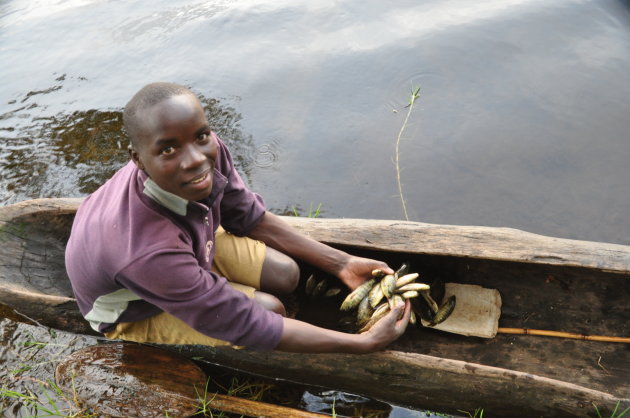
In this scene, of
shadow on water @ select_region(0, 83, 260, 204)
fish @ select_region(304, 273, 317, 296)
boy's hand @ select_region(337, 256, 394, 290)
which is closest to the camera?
boy's hand @ select_region(337, 256, 394, 290)

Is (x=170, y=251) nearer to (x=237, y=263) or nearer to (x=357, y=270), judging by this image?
(x=237, y=263)

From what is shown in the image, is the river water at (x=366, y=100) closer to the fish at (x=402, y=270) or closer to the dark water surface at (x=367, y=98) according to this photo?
Answer: the dark water surface at (x=367, y=98)

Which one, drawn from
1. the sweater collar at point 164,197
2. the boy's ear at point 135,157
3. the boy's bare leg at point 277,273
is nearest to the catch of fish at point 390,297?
the boy's bare leg at point 277,273

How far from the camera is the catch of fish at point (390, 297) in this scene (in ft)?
9.62

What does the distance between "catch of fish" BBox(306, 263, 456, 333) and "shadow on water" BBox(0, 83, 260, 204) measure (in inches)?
81.7

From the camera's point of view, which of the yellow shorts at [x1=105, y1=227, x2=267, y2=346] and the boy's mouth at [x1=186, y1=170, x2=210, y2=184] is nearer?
the boy's mouth at [x1=186, y1=170, x2=210, y2=184]

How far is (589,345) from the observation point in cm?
318

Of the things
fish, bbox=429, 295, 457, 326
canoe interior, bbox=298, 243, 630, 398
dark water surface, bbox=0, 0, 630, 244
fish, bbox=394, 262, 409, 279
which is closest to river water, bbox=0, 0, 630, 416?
dark water surface, bbox=0, 0, 630, 244

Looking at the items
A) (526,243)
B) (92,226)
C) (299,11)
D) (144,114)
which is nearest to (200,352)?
(92,226)

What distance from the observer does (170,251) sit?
7.22ft

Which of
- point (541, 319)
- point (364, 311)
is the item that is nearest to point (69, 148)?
point (364, 311)

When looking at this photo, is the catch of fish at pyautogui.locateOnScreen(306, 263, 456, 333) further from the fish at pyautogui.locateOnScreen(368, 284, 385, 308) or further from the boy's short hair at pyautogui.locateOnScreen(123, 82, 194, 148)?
the boy's short hair at pyautogui.locateOnScreen(123, 82, 194, 148)

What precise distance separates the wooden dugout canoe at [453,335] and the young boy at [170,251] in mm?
306

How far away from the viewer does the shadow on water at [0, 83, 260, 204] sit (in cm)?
485
